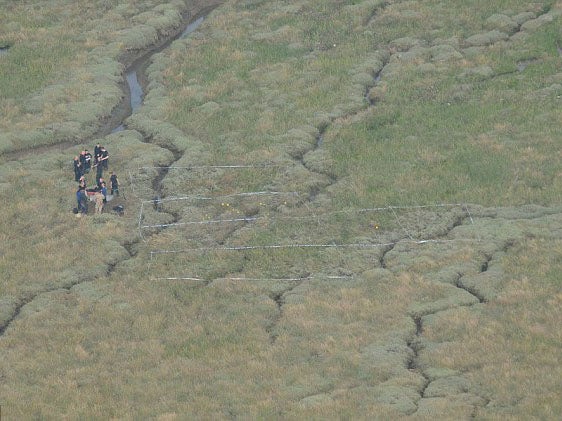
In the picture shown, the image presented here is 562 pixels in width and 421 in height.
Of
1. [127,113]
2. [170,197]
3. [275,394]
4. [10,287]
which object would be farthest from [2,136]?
[275,394]

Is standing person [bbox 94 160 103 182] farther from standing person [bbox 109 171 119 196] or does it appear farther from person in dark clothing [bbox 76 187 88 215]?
person in dark clothing [bbox 76 187 88 215]

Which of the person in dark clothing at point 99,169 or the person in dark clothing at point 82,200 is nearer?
the person in dark clothing at point 82,200

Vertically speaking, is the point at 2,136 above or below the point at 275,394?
above

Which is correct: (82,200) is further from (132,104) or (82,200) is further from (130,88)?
(130,88)

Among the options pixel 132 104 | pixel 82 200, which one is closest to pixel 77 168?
pixel 82 200

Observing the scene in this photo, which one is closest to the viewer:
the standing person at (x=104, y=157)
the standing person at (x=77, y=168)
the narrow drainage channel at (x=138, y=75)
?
the standing person at (x=77, y=168)

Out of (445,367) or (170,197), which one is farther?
(170,197)

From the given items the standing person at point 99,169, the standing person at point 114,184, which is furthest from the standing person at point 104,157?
the standing person at point 114,184

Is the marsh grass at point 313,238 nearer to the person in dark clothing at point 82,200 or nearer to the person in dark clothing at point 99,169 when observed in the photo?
the person in dark clothing at point 82,200

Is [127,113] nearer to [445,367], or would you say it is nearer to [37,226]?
[37,226]
